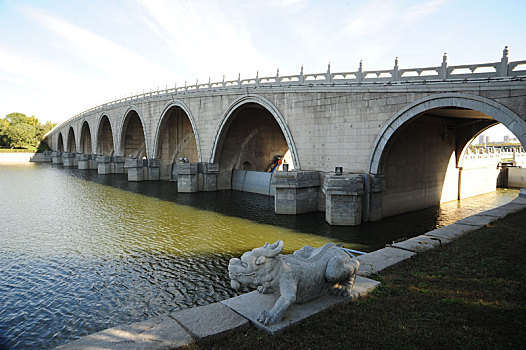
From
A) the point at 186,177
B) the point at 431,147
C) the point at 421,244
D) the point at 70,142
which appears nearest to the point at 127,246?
the point at 421,244

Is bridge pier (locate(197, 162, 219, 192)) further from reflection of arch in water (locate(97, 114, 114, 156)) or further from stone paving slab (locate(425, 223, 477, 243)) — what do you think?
reflection of arch in water (locate(97, 114, 114, 156))

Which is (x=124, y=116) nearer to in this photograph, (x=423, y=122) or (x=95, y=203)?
(x=95, y=203)

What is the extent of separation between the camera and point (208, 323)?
471 centimetres

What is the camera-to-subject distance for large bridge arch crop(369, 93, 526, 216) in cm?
1544

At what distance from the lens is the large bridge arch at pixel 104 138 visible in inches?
2266

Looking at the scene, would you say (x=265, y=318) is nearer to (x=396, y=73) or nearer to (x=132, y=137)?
(x=396, y=73)

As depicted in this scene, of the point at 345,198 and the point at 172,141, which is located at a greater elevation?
the point at 172,141

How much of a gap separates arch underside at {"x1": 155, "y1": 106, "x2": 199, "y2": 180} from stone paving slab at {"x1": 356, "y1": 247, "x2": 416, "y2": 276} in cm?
3415

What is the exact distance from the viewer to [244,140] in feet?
110

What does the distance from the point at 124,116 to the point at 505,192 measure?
48.3 metres

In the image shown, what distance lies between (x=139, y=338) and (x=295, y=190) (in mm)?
16559

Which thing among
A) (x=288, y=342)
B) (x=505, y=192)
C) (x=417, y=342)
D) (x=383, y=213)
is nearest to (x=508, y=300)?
(x=417, y=342)

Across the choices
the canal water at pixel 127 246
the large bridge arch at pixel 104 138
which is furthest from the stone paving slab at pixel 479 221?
the large bridge arch at pixel 104 138

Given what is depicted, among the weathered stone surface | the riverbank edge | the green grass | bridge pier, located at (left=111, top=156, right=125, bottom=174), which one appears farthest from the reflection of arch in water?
the green grass
